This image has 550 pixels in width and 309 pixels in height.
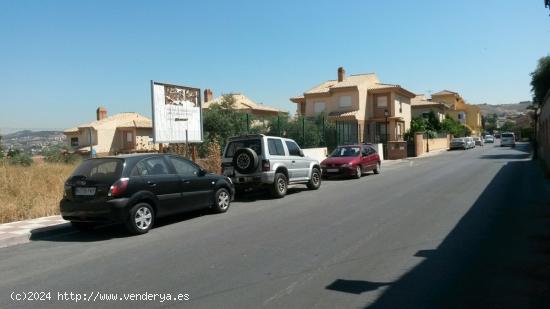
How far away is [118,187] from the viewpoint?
870 centimetres

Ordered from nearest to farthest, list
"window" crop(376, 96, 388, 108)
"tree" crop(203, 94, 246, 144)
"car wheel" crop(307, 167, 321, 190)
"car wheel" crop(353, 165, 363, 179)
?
"car wheel" crop(307, 167, 321, 190) < "car wheel" crop(353, 165, 363, 179) < "tree" crop(203, 94, 246, 144) < "window" crop(376, 96, 388, 108)

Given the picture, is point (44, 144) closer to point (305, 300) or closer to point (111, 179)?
point (111, 179)

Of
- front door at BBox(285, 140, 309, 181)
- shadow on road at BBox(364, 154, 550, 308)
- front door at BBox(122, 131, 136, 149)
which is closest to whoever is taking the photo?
shadow on road at BBox(364, 154, 550, 308)

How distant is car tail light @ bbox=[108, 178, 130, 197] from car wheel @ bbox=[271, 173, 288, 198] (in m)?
5.91

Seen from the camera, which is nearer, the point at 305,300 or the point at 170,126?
the point at 305,300

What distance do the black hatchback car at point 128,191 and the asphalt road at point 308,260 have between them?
1.33 ft

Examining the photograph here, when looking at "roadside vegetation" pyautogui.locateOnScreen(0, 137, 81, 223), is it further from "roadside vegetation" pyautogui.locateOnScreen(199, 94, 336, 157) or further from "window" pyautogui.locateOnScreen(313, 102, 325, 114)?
"window" pyautogui.locateOnScreen(313, 102, 325, 114)

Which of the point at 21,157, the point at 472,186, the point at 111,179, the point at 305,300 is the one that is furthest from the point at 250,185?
the point at 21,157

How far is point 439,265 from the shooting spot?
6.17 metres

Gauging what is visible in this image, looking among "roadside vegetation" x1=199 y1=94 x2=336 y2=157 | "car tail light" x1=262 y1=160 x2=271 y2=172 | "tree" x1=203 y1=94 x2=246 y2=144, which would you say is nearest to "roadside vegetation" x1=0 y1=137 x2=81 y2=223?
"car tail light" x1=262 y1=160 x2=271 y2=172

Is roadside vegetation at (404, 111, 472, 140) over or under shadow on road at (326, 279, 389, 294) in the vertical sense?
over

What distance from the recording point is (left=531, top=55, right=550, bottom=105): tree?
1848 inches

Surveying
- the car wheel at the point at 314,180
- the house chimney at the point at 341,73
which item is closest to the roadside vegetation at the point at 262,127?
the car wheel at the point at 314,180

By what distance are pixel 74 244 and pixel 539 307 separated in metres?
7.36
